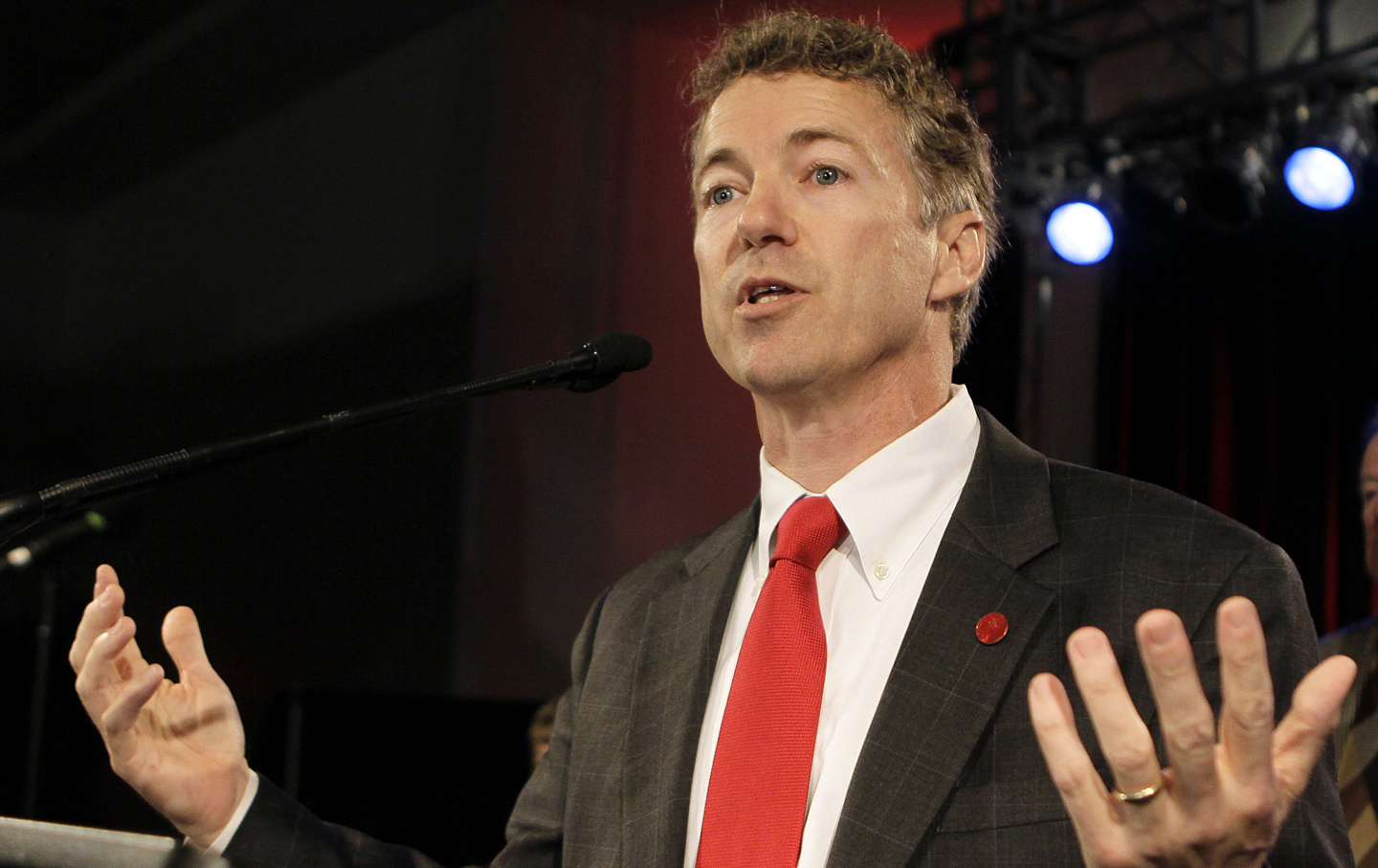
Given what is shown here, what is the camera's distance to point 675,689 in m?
1.46

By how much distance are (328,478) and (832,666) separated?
10.5 ft

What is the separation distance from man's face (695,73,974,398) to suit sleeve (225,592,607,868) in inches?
19.5

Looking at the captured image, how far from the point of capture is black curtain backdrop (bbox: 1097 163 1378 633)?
479 centimetres

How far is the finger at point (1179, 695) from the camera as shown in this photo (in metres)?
0.83

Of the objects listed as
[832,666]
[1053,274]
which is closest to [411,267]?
[1053,274]

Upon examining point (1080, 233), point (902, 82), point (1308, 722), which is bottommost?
point (1308, 722)

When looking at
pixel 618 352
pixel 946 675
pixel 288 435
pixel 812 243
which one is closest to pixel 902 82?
pixel 812 243

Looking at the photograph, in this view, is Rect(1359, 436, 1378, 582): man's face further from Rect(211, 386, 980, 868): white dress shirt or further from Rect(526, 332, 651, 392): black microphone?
Rect(526, 332, 651, 392): black microphone

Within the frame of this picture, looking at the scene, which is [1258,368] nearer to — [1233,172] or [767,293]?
[1233,172]

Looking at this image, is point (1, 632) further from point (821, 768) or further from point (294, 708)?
point (821, 768)

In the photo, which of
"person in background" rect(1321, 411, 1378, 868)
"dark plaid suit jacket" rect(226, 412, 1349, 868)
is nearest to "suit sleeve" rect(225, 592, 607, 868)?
"dark plaid suit jacket" rect(226, 412, 1349, 868)

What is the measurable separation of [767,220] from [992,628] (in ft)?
1.75

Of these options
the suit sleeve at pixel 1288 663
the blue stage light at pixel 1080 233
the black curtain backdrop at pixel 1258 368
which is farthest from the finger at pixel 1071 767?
the black curtain backdrop at pixel 1258 368

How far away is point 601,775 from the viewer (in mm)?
1465
